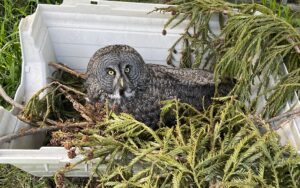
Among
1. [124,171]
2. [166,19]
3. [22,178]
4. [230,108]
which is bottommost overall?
[22,178]

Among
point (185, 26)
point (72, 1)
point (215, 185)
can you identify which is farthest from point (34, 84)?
point (215, 185)

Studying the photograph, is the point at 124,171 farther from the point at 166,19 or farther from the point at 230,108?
the point at 166,19

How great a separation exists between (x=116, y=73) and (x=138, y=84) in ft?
0.49

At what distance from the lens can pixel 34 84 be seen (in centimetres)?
259

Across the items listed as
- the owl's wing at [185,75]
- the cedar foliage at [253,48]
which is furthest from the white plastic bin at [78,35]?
the owl's wing at [185,75]

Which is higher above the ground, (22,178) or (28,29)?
(28,29)

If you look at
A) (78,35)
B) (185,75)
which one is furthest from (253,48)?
(78,35)

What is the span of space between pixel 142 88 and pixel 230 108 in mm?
446

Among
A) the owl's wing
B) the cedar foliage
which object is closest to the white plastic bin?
the cedar foliage

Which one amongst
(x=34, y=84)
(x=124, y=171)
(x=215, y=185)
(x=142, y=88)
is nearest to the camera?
(x=215, y=185)

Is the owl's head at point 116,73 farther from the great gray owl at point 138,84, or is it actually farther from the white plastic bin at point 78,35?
the white plastic bin at point 78,35

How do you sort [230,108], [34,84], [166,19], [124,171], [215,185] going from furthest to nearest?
[166,19], [34,84], [230,108], [124,171], [215,185]

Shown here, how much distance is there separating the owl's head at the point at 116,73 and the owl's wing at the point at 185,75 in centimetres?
16

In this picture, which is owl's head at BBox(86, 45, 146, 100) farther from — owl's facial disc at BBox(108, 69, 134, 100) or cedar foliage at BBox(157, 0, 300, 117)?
cedar foliage at BBox(157, 0, 300, 117)
